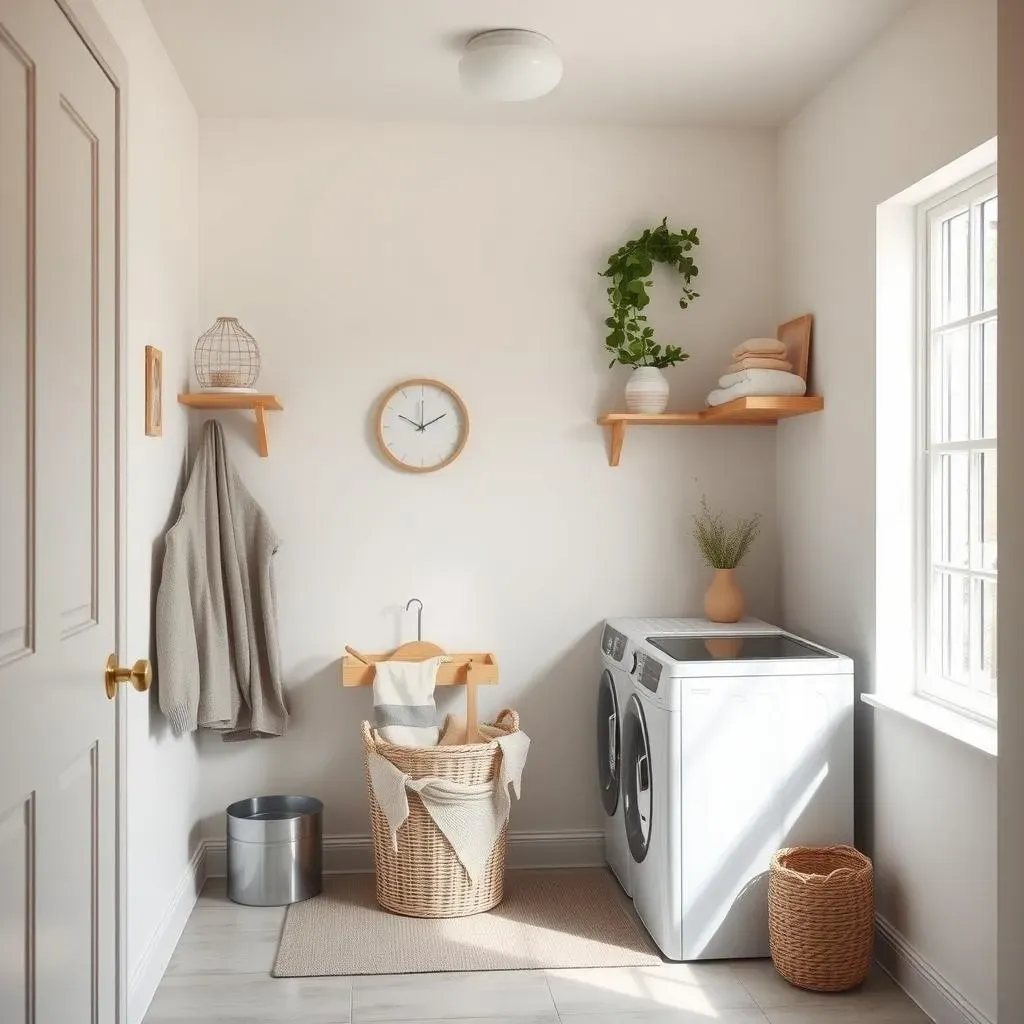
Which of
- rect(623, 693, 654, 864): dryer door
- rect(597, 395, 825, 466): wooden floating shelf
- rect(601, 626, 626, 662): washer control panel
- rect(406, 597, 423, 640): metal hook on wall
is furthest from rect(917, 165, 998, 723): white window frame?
rect(406, 597, 423, 640): metal hook on wall

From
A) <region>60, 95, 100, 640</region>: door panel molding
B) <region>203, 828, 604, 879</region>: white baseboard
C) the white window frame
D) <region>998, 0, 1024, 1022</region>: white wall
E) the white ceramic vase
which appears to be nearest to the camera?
<region>998, 0, 1024, 1022</region>: white wall

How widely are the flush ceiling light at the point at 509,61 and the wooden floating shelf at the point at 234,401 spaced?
3.65ft

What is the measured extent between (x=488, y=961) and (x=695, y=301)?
88.0 inches

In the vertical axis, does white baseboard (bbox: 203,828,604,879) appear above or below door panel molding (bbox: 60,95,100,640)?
below

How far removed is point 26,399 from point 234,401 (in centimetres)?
196

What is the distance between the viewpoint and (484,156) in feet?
12.0

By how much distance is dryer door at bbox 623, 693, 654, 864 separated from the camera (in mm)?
3066

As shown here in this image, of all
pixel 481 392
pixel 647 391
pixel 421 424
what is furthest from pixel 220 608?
pixel 647 391

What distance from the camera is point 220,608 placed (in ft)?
10.9

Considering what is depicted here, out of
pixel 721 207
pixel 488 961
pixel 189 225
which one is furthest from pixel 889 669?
pixel 189 225

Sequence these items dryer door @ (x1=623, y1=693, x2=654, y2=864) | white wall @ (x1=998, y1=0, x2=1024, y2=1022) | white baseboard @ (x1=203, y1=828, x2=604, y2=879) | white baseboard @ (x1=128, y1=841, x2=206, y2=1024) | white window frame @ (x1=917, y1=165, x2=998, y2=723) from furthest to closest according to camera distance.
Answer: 1. white baseboard @ (x1=203, y1=828, x2=604, y2=879)
2. dryer door @ (x1=623, y1=693, x2=654, y2=864)
3. white window frame @ (x1=917, y1=165, x2=998, y2=723)
4. white baseboard @ (x1=128, y1=841, x2=206, y2=1024)
5. white wall @ (x1=998, y1=0, x2=1024, y2=1022)

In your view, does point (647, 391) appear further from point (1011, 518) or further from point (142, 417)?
point (1011, 518)

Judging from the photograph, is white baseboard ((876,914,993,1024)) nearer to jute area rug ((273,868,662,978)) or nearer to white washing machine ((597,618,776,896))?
jute area rug ((273,868,662,978))

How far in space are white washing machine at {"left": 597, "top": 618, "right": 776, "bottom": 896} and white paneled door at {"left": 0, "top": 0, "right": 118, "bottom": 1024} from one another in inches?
73.2
